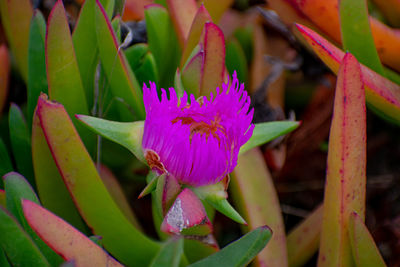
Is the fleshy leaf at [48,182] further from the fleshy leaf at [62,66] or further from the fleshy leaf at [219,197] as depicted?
the fleshy leaf at [219,197]

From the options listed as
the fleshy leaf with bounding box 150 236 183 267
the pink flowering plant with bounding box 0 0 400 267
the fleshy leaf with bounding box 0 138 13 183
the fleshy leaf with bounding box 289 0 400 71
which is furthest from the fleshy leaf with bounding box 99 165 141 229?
the fleshy leaf with bounding box 289 0 400 71

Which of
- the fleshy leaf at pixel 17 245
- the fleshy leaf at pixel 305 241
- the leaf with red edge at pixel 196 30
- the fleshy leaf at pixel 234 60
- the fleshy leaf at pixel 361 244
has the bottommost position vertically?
the fleshy leaf at pixel 305 241

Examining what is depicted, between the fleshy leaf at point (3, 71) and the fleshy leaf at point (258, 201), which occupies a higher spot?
the fleshy leaf at point (3, 71)

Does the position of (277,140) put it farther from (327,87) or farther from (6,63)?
(6,63)

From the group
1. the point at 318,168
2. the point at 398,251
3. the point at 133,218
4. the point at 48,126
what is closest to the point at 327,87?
the point at 318,168

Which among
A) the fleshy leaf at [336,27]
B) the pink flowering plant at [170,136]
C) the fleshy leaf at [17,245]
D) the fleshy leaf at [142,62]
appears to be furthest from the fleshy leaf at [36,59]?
the fleshy leaf at [336,27]

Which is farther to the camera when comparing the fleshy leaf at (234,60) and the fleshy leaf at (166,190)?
the fleshy leaf at (234,60)

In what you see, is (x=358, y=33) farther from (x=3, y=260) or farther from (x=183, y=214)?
(x=3, y=260)

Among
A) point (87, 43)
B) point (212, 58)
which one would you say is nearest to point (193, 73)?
point (212, 58)
